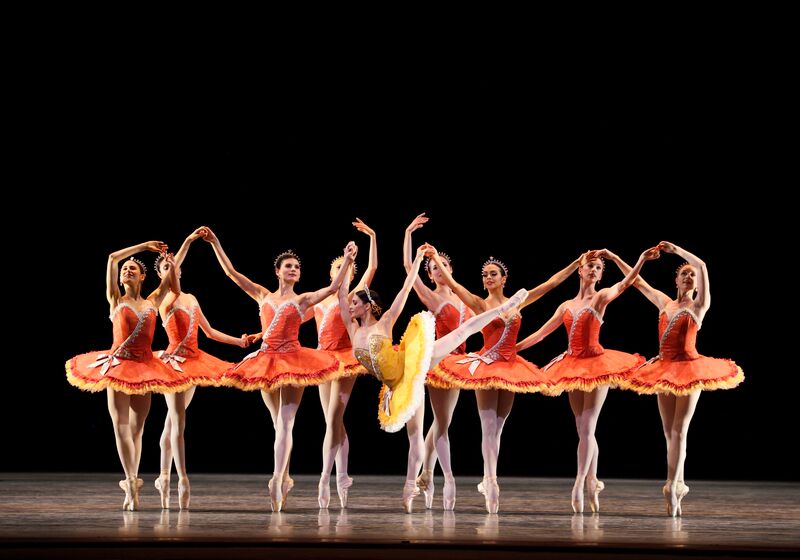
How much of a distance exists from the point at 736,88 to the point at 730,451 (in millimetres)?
3191

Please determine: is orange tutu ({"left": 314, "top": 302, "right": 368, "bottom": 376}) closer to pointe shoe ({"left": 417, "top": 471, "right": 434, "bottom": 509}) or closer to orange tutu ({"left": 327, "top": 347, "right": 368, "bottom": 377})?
orange tutu ({"left": 327, "top": 347, "right": 368, "bottom": 377})

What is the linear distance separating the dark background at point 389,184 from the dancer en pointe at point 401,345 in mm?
3030

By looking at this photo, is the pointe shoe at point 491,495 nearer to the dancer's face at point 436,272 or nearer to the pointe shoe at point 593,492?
the pointe shoe at point 593,492

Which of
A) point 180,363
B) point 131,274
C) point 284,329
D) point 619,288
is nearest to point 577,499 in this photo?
point 619,288

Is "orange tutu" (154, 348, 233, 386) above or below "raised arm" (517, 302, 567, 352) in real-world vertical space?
below

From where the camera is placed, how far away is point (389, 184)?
29.9ft

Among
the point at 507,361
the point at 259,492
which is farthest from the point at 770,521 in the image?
the point at 259,492

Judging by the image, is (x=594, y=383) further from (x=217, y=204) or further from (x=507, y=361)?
(x=217, y=204)

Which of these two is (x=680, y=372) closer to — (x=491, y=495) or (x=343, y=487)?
(x=491, y=495)

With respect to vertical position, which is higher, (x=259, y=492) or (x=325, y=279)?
(x=325, y=279)

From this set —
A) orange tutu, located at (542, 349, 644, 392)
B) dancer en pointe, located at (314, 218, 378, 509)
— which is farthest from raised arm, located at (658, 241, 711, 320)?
dancer en pointe, located at (314, 218, 378, 509)

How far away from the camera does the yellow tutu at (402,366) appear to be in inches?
225

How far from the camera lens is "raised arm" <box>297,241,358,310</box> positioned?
6035 mm

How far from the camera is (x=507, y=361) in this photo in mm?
6344
